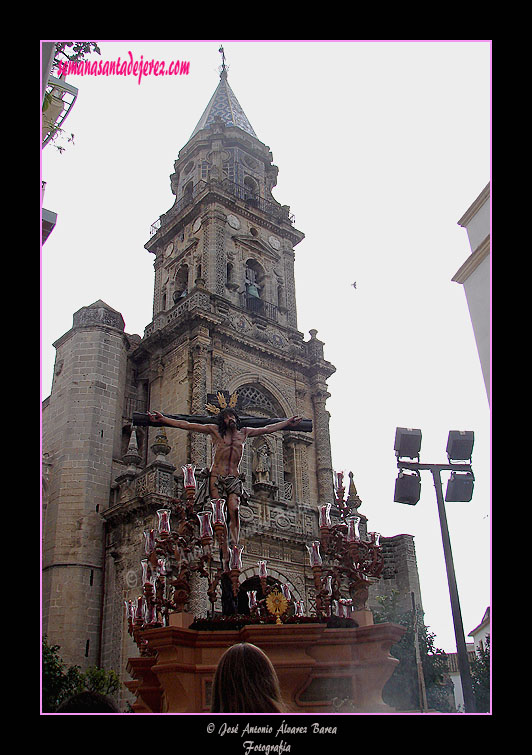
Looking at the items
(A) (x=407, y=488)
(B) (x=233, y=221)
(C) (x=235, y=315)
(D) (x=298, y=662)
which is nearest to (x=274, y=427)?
(A) (x=407, y=488)

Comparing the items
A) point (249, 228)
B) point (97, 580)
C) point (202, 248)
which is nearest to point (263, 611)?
point (97, 580)

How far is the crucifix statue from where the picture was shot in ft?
35.4

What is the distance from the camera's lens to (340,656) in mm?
8508

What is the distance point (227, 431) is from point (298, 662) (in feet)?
14.1

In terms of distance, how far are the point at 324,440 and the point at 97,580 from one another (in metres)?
10.9

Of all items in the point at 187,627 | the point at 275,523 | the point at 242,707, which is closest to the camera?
the point at 242,707

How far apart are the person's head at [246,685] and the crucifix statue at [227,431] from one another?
21.3 ft

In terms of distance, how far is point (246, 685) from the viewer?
3.44 metres

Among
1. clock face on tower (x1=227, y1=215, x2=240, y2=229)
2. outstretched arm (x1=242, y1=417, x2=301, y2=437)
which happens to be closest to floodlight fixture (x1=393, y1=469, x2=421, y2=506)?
outstretched arm (x1=242, y1=417, x2=301, y2=437)

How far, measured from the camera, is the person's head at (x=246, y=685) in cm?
344

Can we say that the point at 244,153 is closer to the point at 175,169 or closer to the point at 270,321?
the point at 175,169

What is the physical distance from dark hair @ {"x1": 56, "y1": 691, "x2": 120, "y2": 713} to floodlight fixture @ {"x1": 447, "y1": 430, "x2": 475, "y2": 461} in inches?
280

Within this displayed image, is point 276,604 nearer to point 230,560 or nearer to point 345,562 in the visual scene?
point 230,560

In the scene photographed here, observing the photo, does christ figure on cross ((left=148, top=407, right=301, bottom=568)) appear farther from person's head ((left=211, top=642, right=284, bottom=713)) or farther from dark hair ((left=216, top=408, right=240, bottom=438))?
person's head ((left=211, top=642, right=284, bottom=713))
